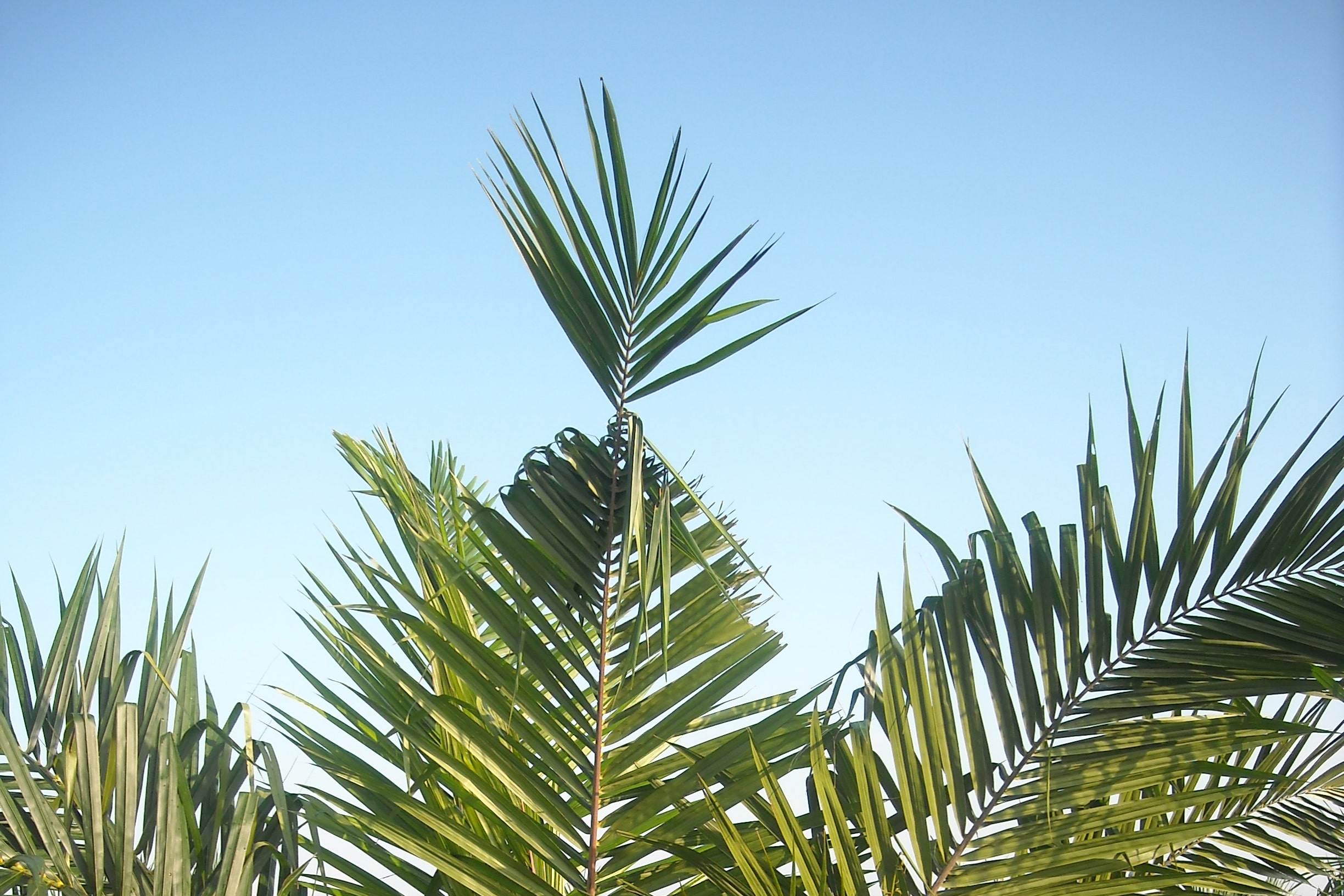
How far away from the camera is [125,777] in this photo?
124cm

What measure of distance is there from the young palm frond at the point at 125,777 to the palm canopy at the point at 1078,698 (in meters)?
0.58

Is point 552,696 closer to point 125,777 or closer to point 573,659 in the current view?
point 573,659

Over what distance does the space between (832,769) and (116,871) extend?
0.91 meters

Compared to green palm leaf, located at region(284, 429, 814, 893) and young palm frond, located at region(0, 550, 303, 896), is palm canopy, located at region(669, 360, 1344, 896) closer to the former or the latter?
green palm leaf, located at region(284, 429, 814, 893)

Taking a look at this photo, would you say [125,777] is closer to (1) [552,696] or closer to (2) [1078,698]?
(1) [552,696]

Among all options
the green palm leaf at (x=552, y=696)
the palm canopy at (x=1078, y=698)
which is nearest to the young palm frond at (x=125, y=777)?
the green palm leaf at (x=552, y=696)

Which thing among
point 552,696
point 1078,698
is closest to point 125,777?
point 552,696

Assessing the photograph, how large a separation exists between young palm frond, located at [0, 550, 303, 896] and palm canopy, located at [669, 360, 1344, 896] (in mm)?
582

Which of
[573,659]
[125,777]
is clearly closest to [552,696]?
[573,659]

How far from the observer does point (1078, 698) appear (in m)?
1.31

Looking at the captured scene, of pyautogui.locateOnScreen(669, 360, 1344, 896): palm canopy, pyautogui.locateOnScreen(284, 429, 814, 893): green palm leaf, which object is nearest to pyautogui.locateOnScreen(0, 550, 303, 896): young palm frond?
pyautogui.locateOnScreen(284, 429, 814, 893): green palm leaf

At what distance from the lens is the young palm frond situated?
1173mm

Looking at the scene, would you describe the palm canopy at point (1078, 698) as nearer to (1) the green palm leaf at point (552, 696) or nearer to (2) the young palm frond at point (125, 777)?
(1) the green palm leaf at point (552, 696)

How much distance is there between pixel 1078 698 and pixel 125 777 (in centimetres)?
121
